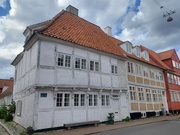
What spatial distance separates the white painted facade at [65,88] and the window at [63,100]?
0.08 meters

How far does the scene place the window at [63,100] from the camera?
1057 cm

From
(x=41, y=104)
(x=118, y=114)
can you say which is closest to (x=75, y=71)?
(x=41, y=104)

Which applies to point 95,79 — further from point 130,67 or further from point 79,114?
point 130,67

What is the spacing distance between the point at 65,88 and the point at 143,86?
12.1 m

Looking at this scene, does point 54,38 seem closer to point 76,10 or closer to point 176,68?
point 76,10

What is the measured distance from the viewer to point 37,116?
9.37 metres

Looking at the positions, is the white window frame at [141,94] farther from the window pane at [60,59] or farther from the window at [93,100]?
the window pane at [60,59]

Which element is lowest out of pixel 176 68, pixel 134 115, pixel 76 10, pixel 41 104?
pixel 134 115

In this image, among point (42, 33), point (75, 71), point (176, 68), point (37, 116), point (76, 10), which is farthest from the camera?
point (176, 68)

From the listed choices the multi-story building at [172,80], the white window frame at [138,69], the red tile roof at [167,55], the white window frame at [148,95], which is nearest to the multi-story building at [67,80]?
the white window frame at [138,69]

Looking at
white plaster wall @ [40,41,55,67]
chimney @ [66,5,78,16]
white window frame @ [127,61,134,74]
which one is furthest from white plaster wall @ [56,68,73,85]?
chimney @ [66,5,78,16]

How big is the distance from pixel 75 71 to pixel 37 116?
4.36 metres

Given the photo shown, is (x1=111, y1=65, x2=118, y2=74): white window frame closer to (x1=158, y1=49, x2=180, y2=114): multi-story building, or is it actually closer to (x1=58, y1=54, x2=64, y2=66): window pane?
(x1=58, y1=54, x2=64, y2=66): window pane

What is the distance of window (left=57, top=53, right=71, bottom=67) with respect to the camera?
36.7 ft
